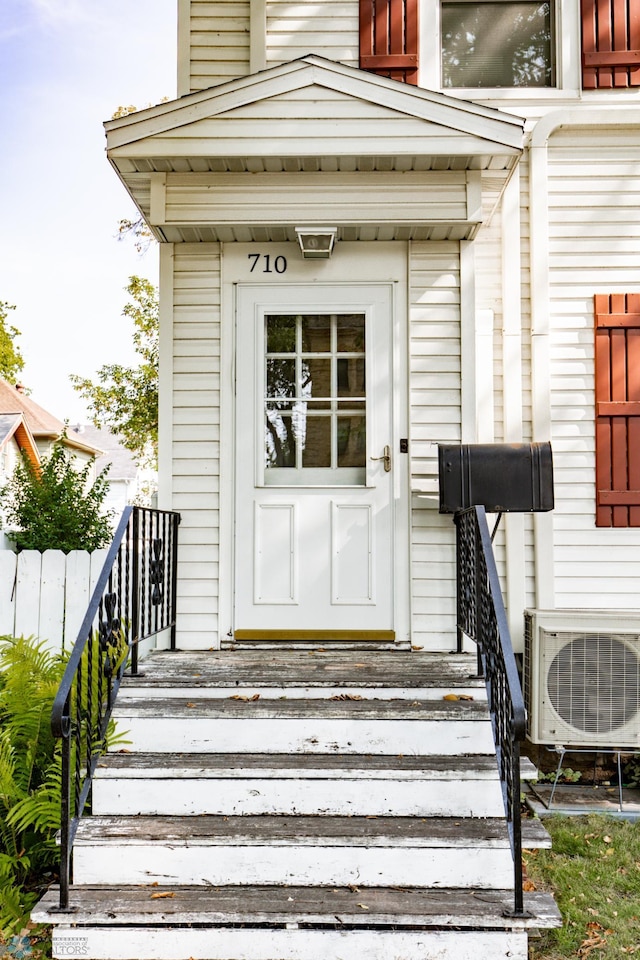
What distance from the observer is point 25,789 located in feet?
11.1

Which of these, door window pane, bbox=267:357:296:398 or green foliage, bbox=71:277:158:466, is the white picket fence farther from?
green foliage, bbox=71:277:158:466

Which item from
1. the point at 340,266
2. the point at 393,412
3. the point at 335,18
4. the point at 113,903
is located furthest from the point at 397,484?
the point at 335,18

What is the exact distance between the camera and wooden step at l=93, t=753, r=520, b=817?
3.02 meters

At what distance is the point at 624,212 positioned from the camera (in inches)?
181

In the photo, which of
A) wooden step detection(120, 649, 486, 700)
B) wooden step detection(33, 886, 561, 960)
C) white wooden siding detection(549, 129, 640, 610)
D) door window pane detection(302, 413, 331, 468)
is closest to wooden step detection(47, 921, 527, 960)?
wooden step detection(33, 886, 561, 960)

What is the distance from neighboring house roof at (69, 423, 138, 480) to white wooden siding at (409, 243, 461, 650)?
1004 inches

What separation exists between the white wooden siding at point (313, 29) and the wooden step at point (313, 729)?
12.6ft

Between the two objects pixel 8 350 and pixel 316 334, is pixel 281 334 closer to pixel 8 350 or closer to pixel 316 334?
pixel 316 334

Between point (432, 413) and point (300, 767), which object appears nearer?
point (300, 767)

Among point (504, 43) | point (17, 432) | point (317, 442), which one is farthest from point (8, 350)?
point (317, 442)

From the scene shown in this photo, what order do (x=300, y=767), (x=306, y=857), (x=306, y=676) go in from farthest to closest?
(x=306, y=676), (x=300, y=767), (x=306, y=857)

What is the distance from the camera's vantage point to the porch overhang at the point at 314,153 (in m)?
3.82

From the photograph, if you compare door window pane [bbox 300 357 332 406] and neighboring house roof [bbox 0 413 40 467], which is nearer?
door window pane [bbox 300 357 332 406]

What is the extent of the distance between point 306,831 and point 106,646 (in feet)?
3.69
